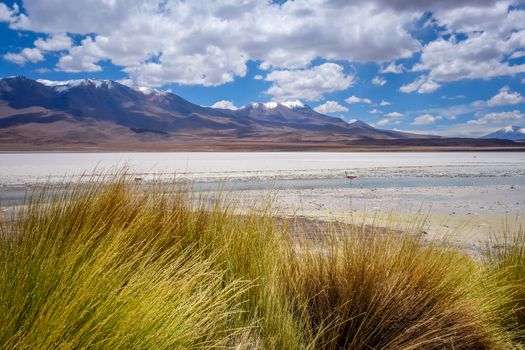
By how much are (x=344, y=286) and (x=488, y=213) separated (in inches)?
A: 337

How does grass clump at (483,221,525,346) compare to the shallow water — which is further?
the shallow water

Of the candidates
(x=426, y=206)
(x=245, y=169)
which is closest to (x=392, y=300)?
(x=426, y=206)

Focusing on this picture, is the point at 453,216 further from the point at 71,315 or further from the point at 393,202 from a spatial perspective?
the point at 71,315

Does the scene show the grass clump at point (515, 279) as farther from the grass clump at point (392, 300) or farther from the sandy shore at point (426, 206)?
the sandy shore at point (426, 206)

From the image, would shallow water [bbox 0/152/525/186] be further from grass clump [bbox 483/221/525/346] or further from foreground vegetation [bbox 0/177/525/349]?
grass clump [bbox 483/221/525/346]

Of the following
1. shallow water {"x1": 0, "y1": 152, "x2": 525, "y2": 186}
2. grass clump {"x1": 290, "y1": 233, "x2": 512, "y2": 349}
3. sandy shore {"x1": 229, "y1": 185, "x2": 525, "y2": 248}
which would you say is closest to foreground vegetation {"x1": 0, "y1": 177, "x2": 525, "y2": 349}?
grass clump {"x1": 290, "y1": 233, "x2": 512, "y2": 349}

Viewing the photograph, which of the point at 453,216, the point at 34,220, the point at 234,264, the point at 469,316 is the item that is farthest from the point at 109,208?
the point at 453,216

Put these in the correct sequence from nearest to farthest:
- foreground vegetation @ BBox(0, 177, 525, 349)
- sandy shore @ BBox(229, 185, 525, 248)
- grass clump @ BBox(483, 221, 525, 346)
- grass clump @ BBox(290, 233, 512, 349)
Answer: foreground vegetation @ BBox(0, 177, 525, 349), grass clump @ BBox(290, 233, 512, 349), grass clump @ BBox(483, 221, 525, 346), sandy shore @ BBox(229, 185, 525, 248)

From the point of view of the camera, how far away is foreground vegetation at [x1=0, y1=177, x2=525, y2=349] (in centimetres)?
146

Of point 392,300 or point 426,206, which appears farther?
point 426,206

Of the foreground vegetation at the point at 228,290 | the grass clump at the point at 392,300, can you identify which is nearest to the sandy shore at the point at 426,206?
the foreground vegetation at the point at 228,290

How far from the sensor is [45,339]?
1294mm

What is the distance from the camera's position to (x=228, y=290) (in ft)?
7.45

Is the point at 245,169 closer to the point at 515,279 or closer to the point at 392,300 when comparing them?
the point at 515,279
